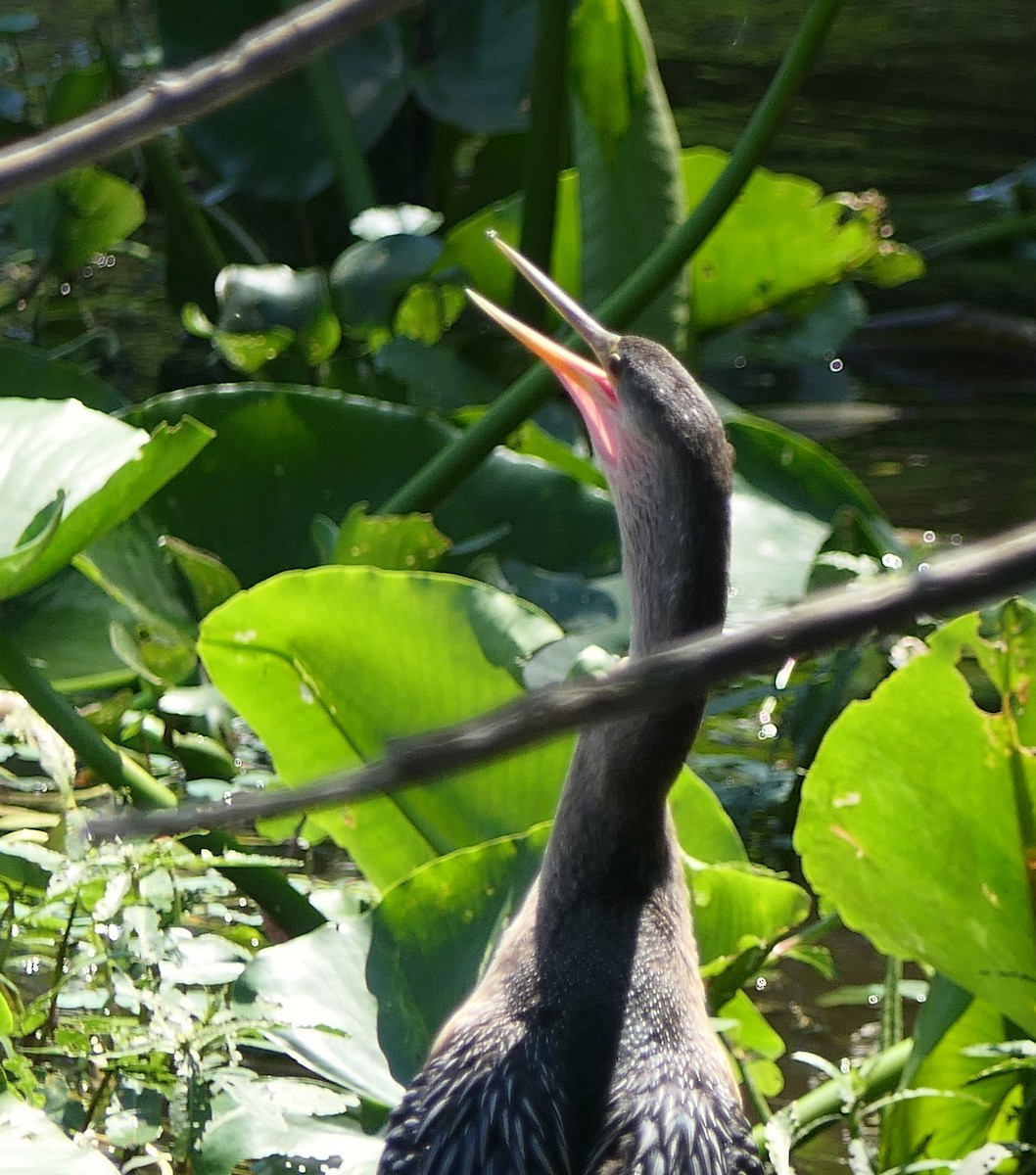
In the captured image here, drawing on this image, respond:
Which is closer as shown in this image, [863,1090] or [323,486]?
[863,1090]

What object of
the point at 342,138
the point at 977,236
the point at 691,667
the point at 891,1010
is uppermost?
the point at 691,667

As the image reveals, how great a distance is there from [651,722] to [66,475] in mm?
780

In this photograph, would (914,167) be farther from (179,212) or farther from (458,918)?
(458,918)

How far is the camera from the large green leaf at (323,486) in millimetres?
2598

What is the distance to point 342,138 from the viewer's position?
3525mm

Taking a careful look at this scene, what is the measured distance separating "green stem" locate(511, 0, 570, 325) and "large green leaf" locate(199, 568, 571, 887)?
3.62 ft

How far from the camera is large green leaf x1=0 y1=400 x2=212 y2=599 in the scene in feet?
6.18

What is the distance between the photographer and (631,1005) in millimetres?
1593

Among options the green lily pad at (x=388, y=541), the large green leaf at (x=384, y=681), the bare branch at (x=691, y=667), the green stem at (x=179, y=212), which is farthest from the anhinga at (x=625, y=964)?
the green stem at (x=179, y=212)

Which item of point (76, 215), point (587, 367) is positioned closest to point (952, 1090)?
point (587, 367)

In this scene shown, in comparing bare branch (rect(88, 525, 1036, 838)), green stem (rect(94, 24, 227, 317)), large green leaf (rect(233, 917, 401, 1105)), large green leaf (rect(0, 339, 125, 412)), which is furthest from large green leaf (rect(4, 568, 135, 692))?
bare branch (rect(88, 525, 1036, 838))

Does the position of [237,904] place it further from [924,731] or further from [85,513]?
[924,731]

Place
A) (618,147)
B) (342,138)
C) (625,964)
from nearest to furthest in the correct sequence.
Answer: (625,964) → (618,147) → (342,138)

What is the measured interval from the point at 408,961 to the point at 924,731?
0.54m
